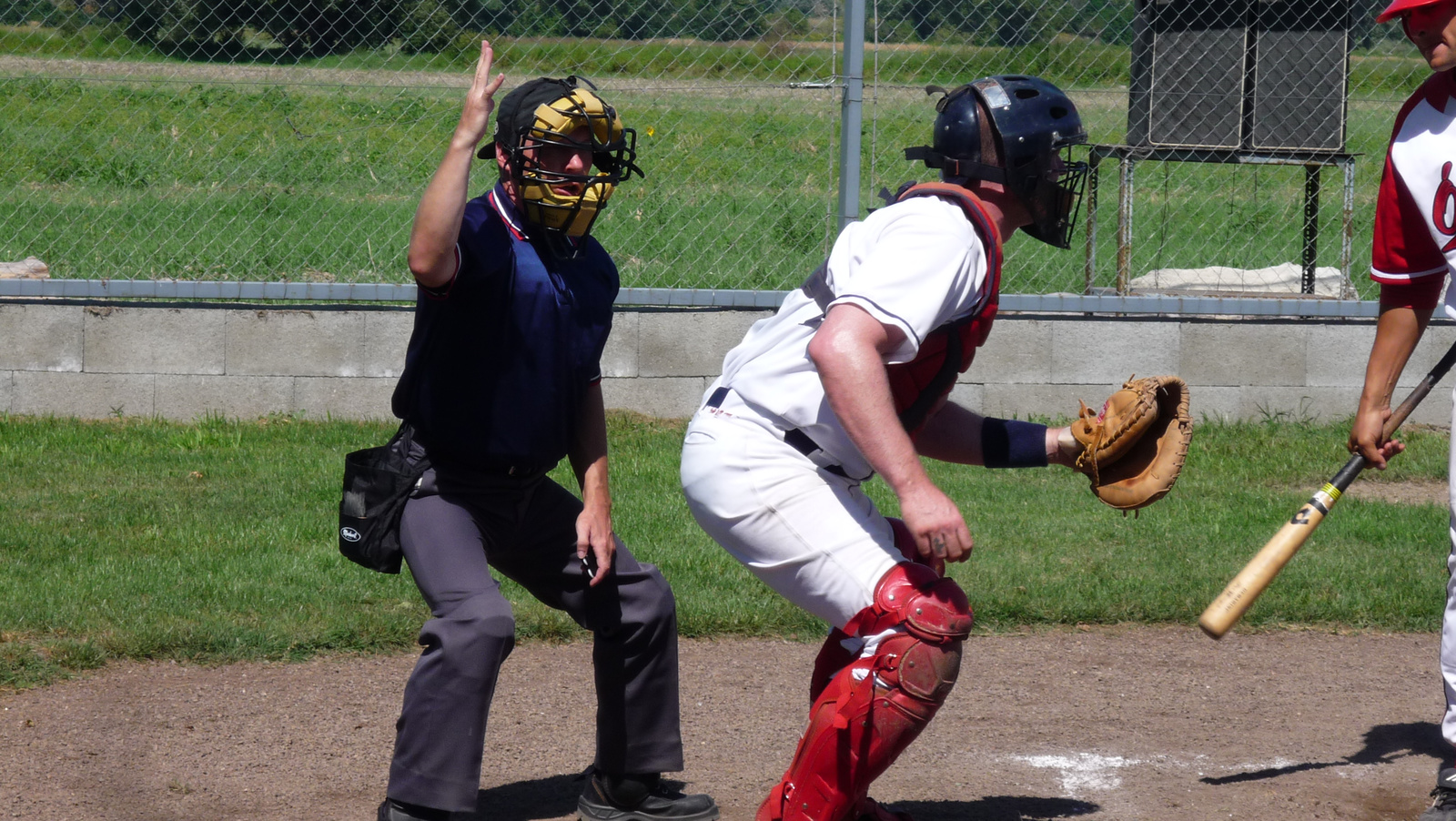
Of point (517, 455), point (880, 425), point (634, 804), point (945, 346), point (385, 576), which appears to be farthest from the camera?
point (385, 576)

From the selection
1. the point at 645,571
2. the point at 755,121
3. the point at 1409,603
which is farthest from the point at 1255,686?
the point at 755,121

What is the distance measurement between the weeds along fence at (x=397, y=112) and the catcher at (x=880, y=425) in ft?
16.2

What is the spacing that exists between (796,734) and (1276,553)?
1443mm

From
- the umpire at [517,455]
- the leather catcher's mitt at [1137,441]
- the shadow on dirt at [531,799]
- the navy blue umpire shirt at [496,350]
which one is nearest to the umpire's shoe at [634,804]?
the umpire at [517,455]

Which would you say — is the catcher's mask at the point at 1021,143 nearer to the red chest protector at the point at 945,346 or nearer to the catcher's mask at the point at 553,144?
the red chest protector at the point at 945,346

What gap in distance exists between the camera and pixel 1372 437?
3.60 metres

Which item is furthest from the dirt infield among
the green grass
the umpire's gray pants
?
the umpire's gray pants

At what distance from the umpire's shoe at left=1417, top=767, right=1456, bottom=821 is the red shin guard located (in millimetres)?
1424

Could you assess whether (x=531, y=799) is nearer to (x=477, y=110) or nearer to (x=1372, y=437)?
(x=477, y=110)

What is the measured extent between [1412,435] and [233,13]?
7.05 meters

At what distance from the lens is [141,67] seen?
7926mm

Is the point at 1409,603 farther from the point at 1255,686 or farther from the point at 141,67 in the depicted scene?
the point at 141,67

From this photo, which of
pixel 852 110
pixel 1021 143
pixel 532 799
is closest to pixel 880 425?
pixel 1021 143

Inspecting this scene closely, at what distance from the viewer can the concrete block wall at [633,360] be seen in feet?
24.7
